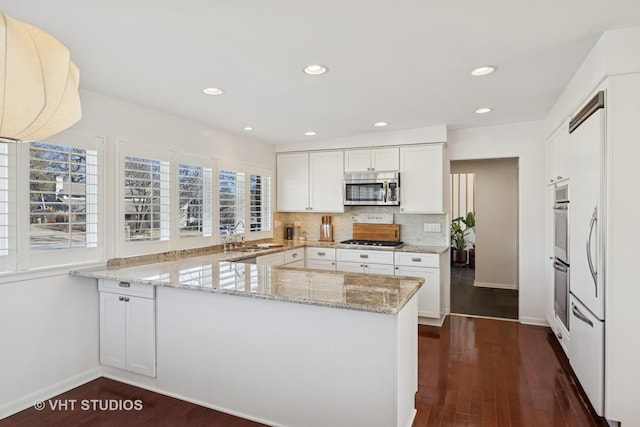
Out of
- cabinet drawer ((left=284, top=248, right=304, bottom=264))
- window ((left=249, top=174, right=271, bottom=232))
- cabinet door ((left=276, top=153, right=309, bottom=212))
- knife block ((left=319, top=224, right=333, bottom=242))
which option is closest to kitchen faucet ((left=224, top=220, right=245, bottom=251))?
window ((left=249, top=174, right=271, bottom=232))

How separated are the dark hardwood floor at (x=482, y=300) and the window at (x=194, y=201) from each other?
11.5 feet

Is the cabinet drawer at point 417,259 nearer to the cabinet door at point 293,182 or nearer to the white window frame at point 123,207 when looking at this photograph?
the cabinet door at point 293,182

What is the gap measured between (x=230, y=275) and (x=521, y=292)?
356cm

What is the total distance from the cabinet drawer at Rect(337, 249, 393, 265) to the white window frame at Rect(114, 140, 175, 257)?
2137 mm

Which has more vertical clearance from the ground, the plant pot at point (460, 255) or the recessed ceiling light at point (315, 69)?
the recessed ceiling light at point (315, 69)

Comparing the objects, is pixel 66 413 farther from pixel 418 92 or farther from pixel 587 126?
pixel 587 126

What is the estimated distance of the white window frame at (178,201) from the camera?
3679 millimetres

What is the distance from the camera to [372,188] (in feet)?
15.9

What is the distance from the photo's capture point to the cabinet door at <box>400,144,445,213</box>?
4.44 meters

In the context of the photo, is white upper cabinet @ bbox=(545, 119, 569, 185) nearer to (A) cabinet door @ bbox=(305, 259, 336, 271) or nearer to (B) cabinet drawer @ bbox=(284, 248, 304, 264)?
(A) cabinet door @ bbox=(305, 259, 336, 271)

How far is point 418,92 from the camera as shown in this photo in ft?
10.1

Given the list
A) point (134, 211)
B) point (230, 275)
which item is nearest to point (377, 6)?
point (230, 275)

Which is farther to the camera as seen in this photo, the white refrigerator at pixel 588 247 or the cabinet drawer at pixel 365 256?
the cabinet drawer at pixel 365 256

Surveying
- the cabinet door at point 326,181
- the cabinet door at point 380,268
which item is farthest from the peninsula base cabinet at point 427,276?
the cabinet door at point 326,181
